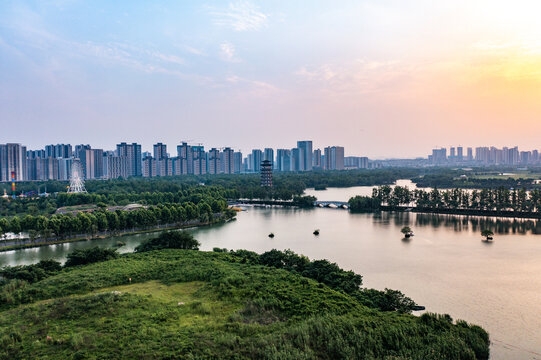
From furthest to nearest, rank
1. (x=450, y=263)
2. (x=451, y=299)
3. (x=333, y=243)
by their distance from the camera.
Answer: (x=333, y=243)
(x=450, y=263)
(x=451, y=299)

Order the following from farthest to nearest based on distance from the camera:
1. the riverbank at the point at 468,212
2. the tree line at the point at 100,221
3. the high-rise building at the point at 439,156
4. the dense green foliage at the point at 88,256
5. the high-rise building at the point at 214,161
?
1. the high-rise building at the point at 439,156
2. the high-rise building at the point at 214,161
3. the riverbank at the point at 468,212
4. the tree line at the point at 100,221
5. the dense green foliage at the point at 88,256

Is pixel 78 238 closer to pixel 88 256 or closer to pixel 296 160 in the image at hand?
pixel 88 256

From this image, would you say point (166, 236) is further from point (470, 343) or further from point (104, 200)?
point (104, 200)

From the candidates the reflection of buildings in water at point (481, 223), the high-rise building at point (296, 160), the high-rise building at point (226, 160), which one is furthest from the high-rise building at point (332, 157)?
the reflection of buildings in water at point (481, 223)

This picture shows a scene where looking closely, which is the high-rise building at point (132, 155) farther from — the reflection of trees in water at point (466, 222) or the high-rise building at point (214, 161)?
the reflection of trees in water at point (466, 222)

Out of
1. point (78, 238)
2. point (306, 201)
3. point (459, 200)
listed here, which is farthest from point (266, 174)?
point (78, 238)

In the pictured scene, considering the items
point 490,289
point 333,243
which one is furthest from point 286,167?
point 490,289

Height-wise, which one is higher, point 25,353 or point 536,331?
point 25,353
